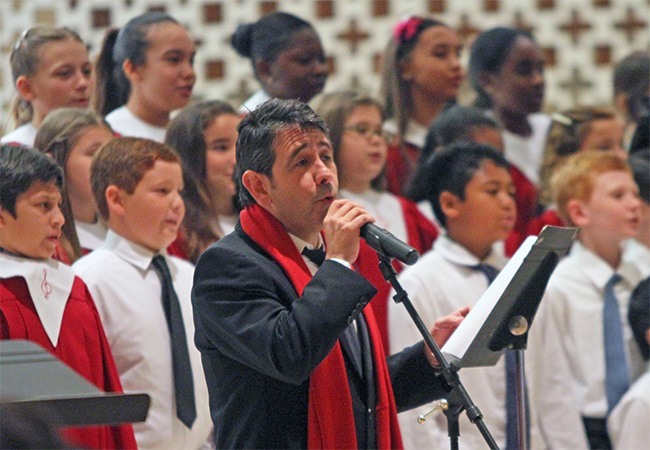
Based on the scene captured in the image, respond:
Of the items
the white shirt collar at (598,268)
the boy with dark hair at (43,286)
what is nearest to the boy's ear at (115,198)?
the boy with dark hair at (43,286)

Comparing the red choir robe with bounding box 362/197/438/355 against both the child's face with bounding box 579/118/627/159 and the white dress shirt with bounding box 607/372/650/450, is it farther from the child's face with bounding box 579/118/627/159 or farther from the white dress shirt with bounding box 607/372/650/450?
the child's face with bounding box 579/118/627/159

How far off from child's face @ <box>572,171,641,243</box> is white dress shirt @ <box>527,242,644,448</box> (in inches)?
3.9

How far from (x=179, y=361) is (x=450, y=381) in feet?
3.94

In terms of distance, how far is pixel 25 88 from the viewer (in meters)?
Result: 4.84

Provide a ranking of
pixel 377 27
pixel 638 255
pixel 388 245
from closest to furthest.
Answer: pixel 388 245 → pixel 638 255 → pixel 377 27

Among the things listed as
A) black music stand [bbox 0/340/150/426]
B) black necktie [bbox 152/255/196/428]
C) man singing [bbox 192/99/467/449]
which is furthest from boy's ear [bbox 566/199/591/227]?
black music stand [bbox 0/340/150/426]

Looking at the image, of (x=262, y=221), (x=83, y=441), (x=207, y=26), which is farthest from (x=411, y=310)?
(x=207, y=26)

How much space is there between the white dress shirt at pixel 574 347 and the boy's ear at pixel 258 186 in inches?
74.5

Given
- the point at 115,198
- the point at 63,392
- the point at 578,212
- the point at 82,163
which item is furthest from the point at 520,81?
the point at 63,392

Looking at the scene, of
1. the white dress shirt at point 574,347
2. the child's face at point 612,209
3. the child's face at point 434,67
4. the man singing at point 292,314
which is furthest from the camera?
the child's face at point 434,67

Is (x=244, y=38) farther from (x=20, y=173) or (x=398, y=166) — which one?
(x=20, y=173)

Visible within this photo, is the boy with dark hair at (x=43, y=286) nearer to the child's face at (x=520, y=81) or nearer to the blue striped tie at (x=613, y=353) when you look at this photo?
the blue striped tie at (x=613, y=353)

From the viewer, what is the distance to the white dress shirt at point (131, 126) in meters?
4.96

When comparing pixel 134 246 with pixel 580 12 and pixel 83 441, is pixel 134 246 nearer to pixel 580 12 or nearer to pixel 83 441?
pixel 83 441
